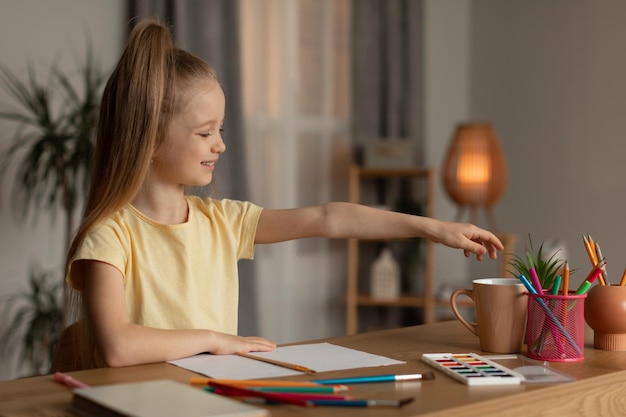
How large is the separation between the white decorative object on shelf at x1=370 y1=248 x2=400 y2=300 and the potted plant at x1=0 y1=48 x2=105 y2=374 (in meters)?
1.60

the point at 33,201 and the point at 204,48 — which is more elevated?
the point at 204,48

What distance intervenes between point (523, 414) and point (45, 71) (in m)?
2.77

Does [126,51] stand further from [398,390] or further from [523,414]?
[523,414]

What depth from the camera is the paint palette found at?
Answer: 3.86 feet

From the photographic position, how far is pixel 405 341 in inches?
59.6

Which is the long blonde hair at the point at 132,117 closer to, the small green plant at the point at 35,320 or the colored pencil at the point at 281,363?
the colored pencil at the point at 281,363

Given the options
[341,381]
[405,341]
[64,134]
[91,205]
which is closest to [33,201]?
[64,134]

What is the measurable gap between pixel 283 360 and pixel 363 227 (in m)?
0.43

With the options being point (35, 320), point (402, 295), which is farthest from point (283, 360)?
point (402, 295)

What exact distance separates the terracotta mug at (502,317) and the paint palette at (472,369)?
Result: 0.23 feet

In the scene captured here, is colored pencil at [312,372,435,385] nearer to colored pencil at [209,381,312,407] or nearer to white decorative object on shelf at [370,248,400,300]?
colored pencil at [209,381,312,407]

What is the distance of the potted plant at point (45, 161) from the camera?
3182mm

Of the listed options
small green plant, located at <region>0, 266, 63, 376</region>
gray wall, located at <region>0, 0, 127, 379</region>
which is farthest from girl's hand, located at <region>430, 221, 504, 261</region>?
gray wall, located at <region>0, 0, 127, 379</region>

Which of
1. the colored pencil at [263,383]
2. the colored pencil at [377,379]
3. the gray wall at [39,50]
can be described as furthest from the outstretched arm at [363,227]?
the gray wall at [39,50]
